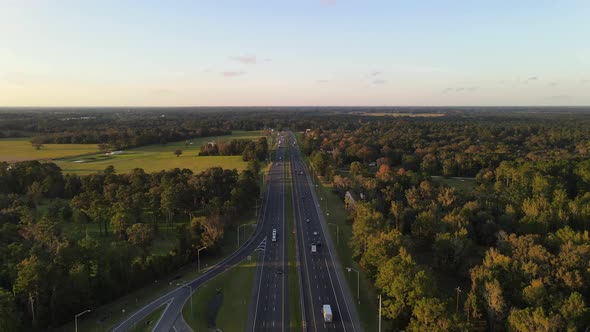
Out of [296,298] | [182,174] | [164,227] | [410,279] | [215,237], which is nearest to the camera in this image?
[410,279]

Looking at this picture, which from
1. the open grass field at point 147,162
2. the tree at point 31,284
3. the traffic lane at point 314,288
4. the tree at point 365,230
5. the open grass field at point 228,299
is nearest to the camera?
the tree at point 31,284

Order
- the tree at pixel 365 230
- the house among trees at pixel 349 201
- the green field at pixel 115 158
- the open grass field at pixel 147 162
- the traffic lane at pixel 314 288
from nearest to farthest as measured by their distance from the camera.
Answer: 1. the traffic lane at pixel 314 288
2. the tree at pixel 365 230
3. the house among trees at pixel 349 201
4. the open grass field at pixel 147 162
5. the green field at pixel 115 158

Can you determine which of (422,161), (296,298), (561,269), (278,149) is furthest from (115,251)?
(278,149)

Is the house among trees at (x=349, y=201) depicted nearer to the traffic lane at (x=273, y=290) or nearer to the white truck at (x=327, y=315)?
the traffic lane at (x=273, y=290)

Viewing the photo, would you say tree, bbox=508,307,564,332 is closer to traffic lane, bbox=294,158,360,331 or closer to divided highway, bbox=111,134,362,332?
divided highway, bbox=111,134,362,332

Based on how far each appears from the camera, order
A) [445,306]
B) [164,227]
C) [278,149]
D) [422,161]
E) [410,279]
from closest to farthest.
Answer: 1. [445,306]
2. [410,279]
3. [164,227]
4. [422,161]
5. [278,149]

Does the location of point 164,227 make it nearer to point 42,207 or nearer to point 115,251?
point 115,251

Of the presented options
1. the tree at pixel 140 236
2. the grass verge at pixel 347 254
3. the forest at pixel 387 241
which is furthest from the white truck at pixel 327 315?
the tree at pixel 140 236
